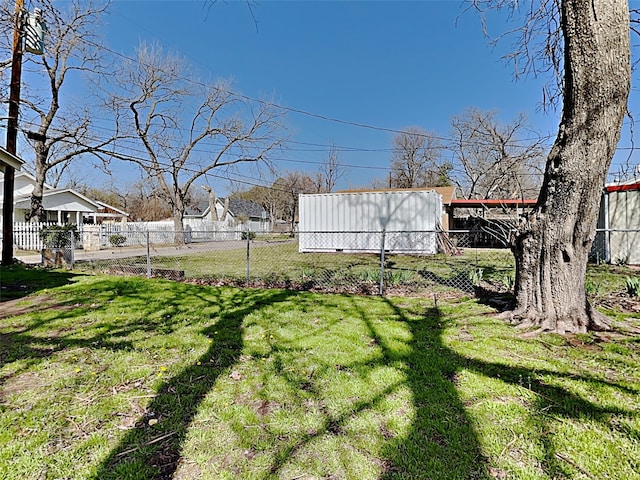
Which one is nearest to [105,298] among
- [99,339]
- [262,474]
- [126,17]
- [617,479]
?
[99,339]

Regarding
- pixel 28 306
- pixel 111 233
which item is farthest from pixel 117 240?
pixel 28 306

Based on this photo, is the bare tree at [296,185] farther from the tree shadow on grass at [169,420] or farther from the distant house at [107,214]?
the tree shadow on grass at [169,420]

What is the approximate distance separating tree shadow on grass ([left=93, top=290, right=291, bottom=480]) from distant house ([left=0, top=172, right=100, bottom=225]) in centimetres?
2191

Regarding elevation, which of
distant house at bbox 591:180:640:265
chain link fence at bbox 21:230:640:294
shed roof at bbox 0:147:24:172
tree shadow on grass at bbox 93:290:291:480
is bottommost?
tree shadow on grass at bbox 93:290:291:480

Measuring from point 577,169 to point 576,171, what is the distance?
2 centimetres

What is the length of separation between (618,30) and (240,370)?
16.4ft

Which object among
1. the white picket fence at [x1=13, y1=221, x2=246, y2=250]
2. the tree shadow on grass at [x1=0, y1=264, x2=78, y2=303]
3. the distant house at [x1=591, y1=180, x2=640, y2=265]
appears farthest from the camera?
the white picket fence at [x1=13, y1=221, x2=246, y2=250]

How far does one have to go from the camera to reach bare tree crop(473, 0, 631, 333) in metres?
3.53

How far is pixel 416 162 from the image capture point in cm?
3928

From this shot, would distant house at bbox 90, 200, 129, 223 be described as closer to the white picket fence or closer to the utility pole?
the white picket fence

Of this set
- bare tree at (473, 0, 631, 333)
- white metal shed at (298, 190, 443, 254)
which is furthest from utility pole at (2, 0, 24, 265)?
bare tree at (473, 0, 631, 333)

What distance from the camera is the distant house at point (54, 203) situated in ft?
65.7

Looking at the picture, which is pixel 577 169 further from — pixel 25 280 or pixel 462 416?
pixel 25 280

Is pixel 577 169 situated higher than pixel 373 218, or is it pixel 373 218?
pixel 577 169
